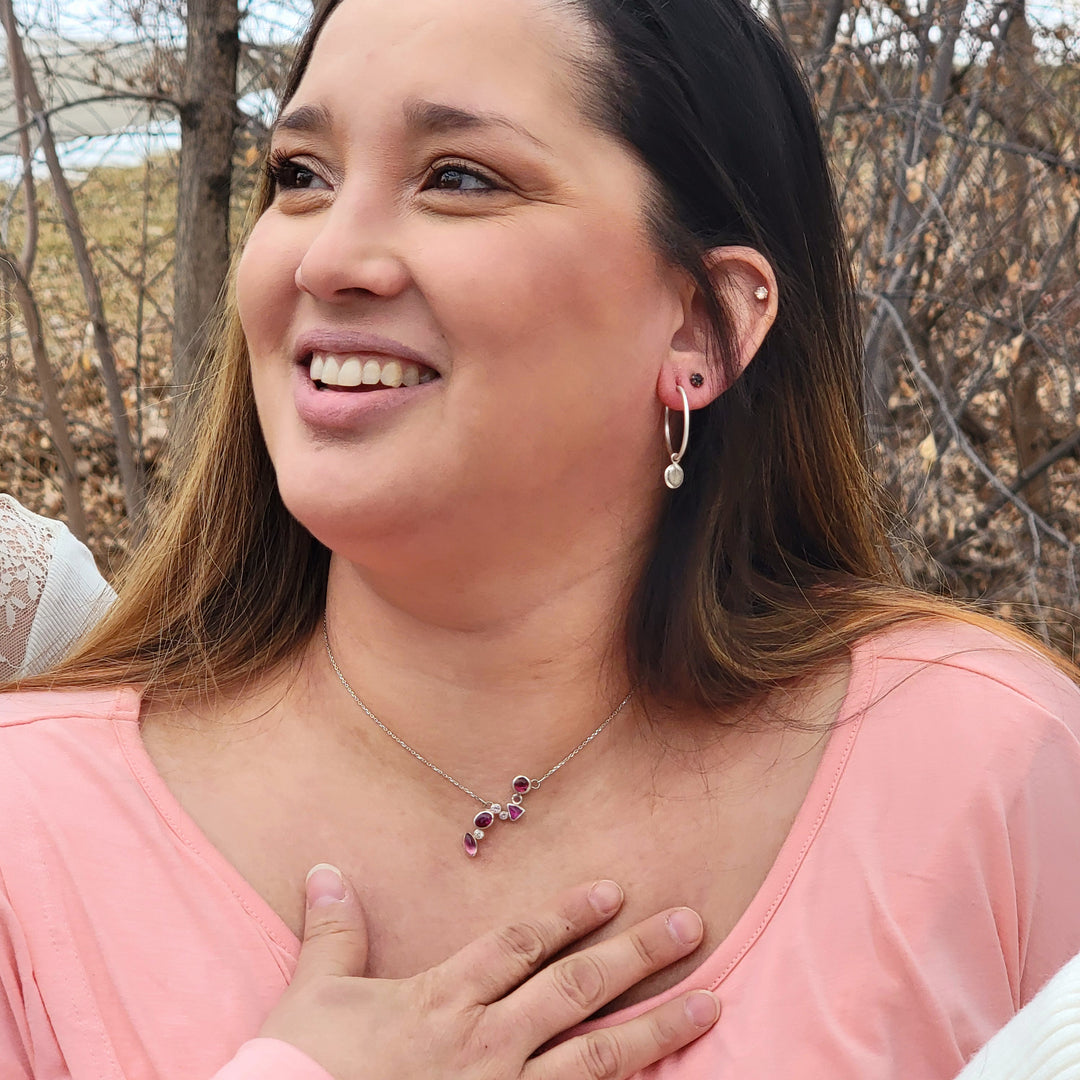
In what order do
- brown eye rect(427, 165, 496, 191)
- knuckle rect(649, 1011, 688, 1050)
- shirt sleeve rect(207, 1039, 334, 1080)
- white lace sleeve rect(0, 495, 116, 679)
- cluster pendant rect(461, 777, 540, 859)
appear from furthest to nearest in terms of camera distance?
white lace sleeve rect(0, 495, 116, 679), cluster pendant rect(461, 777, 540, 859), brown eye rect(427, 165, 496, 191), knuckle rect(649, 1011, 688, 1050), shirt sleeve rect(207, 1039, 334, 1080)

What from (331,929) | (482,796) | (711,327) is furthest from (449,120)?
(331,929)

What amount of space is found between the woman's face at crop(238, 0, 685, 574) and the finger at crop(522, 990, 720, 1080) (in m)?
0.56

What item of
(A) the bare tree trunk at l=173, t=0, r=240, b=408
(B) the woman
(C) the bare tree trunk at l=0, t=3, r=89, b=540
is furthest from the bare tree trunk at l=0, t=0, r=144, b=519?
(B) the woman

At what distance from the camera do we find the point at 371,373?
1.60 meters

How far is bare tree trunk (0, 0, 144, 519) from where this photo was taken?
339 cm

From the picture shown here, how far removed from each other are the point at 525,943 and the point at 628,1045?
159mm

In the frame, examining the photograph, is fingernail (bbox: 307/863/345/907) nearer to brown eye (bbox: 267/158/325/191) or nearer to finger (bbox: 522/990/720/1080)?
finger (bbox: 522/990/720/1080)

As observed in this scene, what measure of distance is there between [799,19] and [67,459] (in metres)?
2.38

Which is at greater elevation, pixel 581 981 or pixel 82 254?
pixel 82 254

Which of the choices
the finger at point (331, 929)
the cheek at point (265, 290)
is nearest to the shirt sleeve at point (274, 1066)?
the finger at point (331, 929)

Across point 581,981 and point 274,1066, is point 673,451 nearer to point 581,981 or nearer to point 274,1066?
point 581,981

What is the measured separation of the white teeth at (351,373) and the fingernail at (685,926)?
0.71 m

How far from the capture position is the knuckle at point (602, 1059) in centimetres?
151

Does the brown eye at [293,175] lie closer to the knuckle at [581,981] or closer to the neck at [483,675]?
the neck at [483,675]
